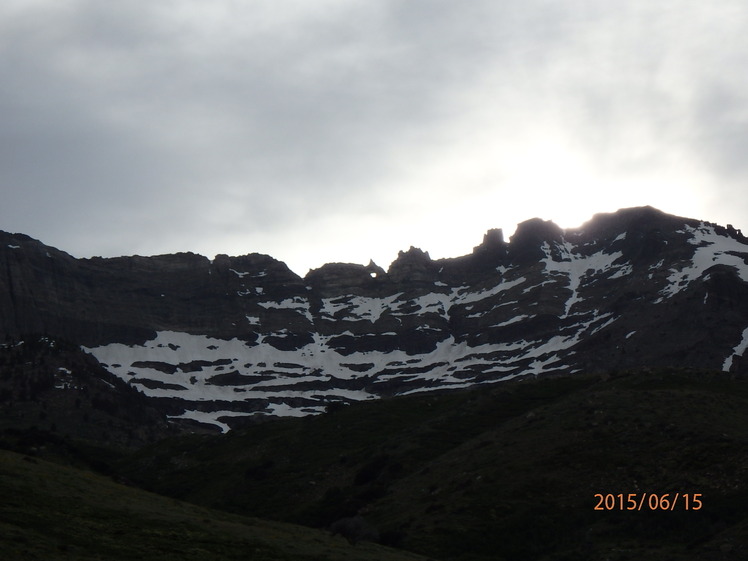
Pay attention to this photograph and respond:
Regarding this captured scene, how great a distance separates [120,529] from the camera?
41.4 metres

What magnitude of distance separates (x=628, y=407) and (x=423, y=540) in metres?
33.7

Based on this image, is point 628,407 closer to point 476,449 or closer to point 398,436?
point 476,449

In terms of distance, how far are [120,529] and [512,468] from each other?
155 ft

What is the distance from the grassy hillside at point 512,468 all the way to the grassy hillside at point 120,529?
17.1 meters

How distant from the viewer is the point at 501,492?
250 feet
